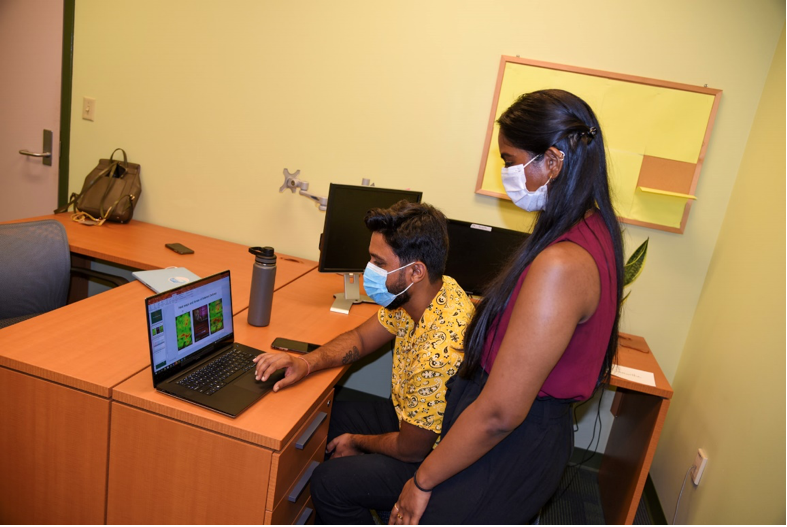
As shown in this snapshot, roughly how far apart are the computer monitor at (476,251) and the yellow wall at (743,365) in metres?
0.86

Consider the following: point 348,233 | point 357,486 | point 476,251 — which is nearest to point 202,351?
point 357,486

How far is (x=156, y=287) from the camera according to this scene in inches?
83.9

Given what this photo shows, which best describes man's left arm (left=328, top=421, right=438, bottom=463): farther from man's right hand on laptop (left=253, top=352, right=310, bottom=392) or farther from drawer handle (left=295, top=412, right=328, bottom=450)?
A: man's right hand on laptop (left=253, top=352, right=310, bottom=392)

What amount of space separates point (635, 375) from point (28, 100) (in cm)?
346

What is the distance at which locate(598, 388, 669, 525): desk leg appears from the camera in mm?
2180

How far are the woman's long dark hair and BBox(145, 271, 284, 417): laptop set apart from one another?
28.1 inches

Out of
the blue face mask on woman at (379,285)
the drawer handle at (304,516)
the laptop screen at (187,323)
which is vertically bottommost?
the drawer handle at (304,516)

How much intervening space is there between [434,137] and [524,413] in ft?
6.16

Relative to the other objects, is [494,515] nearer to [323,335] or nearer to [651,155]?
[323,335]

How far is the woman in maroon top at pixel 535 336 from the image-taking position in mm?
1098

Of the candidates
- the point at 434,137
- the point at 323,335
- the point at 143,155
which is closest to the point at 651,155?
the point at 434,137

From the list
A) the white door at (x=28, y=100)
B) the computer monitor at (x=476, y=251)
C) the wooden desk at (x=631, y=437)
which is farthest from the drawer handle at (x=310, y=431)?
the white door at (x=28, y=100)

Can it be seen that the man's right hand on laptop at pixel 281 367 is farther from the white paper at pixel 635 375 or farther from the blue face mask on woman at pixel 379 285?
the white paper at pixel 635 375

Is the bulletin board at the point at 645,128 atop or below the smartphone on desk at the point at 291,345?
atop
